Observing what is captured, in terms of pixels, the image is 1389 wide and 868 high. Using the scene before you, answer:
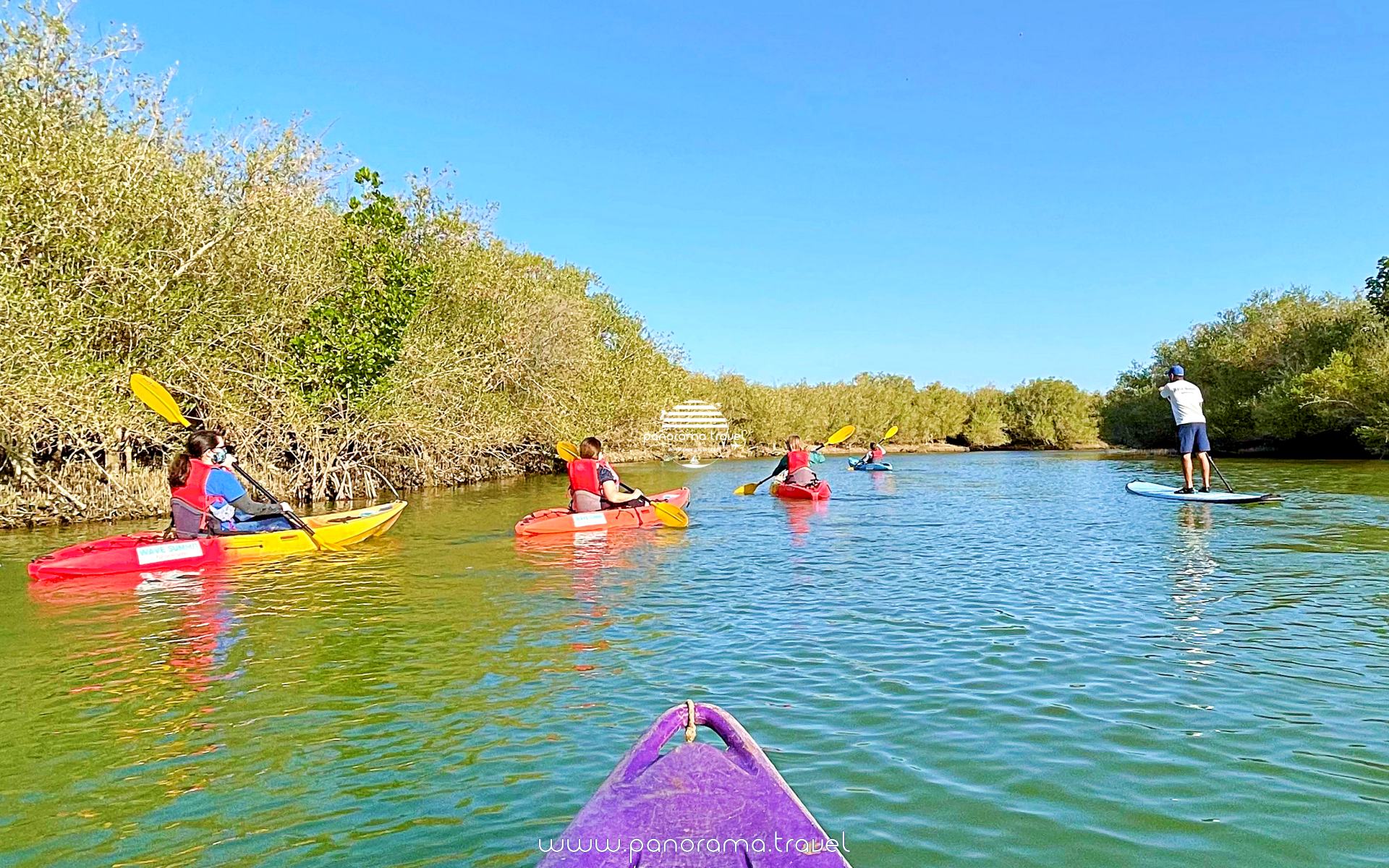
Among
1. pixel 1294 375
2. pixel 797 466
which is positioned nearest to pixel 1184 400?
pixel 797 466

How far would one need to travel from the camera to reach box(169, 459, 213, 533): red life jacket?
9.82 m

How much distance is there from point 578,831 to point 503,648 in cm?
394

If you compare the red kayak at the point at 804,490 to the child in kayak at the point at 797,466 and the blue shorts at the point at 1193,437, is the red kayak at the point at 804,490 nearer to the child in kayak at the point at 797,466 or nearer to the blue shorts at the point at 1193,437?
the child in kayak at the point at 797,466

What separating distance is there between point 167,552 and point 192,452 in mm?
1107

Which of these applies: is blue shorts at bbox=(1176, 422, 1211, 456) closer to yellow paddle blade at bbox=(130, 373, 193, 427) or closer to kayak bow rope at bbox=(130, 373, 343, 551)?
kayak bow rope at bbox=(130, 373, 343, 551)

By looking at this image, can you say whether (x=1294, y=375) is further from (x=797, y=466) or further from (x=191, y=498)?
(x=191, y=498)

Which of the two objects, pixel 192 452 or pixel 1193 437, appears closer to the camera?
pixel 192 452

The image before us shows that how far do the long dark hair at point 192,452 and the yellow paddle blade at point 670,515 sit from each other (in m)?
5.99

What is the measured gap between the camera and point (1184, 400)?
1348cm

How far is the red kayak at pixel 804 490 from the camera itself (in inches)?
687

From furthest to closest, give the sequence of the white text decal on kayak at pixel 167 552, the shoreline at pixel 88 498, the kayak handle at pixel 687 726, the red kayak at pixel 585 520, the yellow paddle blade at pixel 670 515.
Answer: the shoreline at pixel 88 498, the yellow paddle blade at pixel 670 515, the red kayak at pixel 585 520, the white text decal on kayak at pixel 167 552, the kayak handle at pixel 687 726

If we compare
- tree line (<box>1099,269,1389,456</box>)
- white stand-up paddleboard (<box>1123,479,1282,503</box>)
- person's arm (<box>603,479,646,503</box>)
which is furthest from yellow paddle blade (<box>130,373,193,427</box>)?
tree line (<box>1099,269,1389,456</box>)

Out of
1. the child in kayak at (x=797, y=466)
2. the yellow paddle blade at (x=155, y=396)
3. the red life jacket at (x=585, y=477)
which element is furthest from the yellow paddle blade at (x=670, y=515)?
the yellow paddle blade at (x=155, y=396)

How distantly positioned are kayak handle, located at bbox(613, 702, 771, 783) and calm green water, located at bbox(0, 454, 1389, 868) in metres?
0.73
